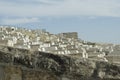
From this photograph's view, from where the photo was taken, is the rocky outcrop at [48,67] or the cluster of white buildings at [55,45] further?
the cluster of white buildings at [55,45]

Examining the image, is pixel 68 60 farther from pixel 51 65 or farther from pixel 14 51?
pixel 14 51

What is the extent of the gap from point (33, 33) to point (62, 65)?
239 ft

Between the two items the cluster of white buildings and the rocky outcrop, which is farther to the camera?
the cluster of white buildings

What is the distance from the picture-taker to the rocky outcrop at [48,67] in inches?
Result: 199

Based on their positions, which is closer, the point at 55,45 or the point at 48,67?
the point at 48,67

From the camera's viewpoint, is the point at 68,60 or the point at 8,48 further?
the point at 8,48

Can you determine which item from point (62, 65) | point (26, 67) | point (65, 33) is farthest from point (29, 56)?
point (65, 33)

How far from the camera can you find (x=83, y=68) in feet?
16.8

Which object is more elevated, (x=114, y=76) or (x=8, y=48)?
(x=8, y=48)

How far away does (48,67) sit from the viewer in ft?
17.5

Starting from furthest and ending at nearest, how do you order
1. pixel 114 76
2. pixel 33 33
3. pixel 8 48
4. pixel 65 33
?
pixel 65 33 < pixel 33 33 < pixel 8 48 < pixel 114 76

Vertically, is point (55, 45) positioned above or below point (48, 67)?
below

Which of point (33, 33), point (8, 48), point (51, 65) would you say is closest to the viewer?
point (51, 65)

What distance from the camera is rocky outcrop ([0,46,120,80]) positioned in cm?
506
